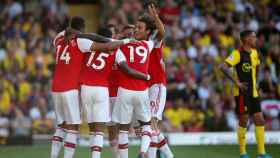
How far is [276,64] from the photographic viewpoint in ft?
76.5

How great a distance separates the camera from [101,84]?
13.0m

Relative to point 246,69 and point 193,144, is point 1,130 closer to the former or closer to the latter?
point 193,144

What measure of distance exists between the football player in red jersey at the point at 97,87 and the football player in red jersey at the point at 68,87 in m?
0.17

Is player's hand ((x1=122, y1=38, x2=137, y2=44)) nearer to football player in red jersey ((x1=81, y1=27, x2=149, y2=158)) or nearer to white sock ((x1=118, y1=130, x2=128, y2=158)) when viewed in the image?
football player in red jersey ((x1=81, y1=27, x2=149, y2=158))

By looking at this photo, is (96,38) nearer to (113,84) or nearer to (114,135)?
(113,84)

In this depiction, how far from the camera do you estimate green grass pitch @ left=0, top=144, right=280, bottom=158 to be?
16.3 metres

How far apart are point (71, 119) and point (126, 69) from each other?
114 centimetres

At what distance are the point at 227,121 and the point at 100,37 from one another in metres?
9.26

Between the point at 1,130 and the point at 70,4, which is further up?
the point at 70,4

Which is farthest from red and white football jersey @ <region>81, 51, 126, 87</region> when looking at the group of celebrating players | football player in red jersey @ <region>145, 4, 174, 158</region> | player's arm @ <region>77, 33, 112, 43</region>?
football player in red jersey @ <region>145, 4, 174, 158</region>

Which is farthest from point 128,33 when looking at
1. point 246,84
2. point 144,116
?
point 246,84

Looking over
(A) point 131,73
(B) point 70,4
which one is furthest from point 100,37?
(B) point 70,4

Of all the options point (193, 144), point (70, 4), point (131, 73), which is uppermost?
point (70, 4)

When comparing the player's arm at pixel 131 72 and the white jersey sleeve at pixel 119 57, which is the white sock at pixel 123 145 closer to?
the player's arm at pixel 131 72
